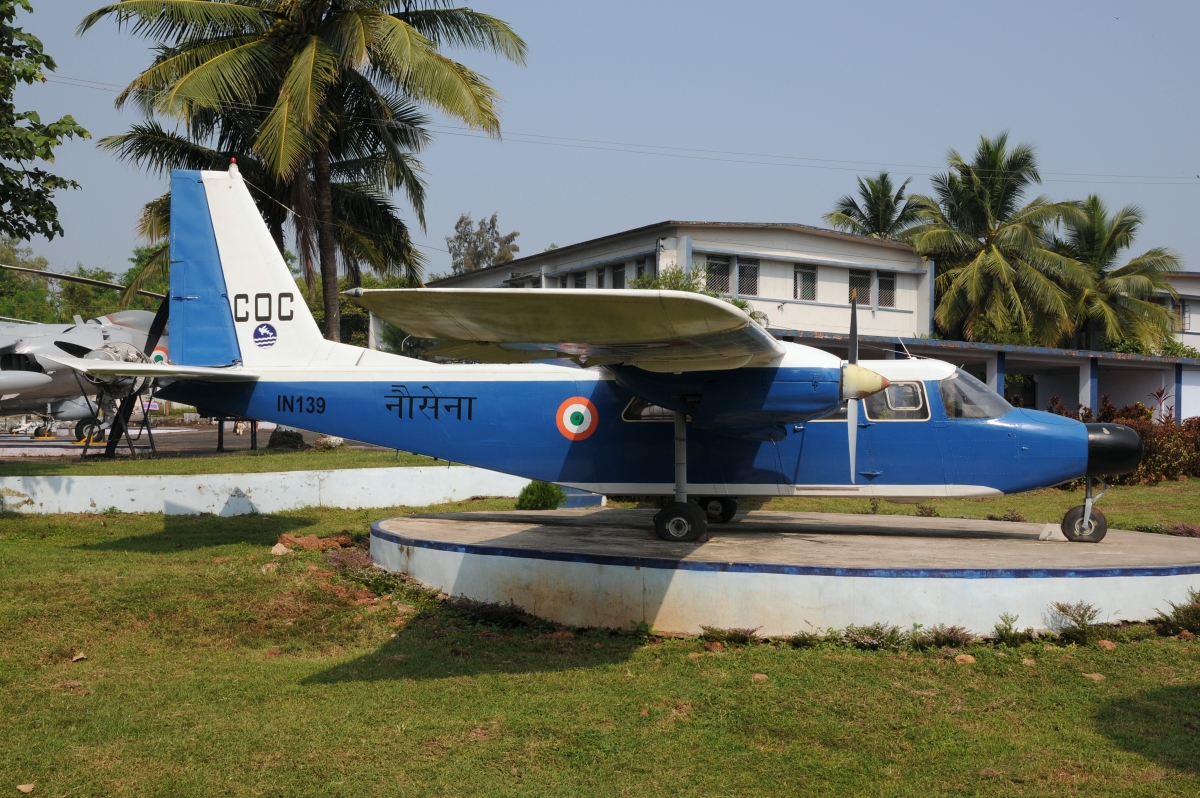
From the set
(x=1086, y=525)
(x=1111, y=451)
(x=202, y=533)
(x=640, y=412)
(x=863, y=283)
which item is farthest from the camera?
(x=863, y=283)

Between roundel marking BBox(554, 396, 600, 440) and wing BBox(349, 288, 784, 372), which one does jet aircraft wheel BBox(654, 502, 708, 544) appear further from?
wing BBox(349, 288, 784, 372)

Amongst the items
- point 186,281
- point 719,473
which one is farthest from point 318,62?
point 719,473

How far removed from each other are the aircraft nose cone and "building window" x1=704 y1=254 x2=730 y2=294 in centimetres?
1991

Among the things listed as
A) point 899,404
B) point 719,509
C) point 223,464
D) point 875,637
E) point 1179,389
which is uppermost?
point 1179,389

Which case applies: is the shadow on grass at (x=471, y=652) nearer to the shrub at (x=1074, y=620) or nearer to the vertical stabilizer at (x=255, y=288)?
the shrub at (x=1074, y=620)

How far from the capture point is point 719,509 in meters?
13.1

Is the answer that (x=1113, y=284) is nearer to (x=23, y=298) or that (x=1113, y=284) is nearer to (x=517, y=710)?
(x=517, y=710)

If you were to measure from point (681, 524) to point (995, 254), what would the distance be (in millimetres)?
30854

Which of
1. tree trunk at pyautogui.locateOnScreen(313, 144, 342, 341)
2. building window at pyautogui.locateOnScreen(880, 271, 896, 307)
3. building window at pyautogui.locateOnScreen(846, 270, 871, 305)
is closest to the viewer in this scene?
tree trunk at pyautogui.locateOnScreen(313, 144, 342, 341)

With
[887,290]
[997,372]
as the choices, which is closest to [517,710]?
[997,372]

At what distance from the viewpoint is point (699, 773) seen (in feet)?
18.1

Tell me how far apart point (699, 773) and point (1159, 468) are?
2052 cm

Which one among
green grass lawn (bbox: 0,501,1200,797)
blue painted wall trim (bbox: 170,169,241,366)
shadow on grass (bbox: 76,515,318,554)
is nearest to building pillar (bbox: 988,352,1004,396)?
green grass lawn (bbox: 0,501,1200,797)

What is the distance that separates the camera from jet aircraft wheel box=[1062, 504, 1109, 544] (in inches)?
432
